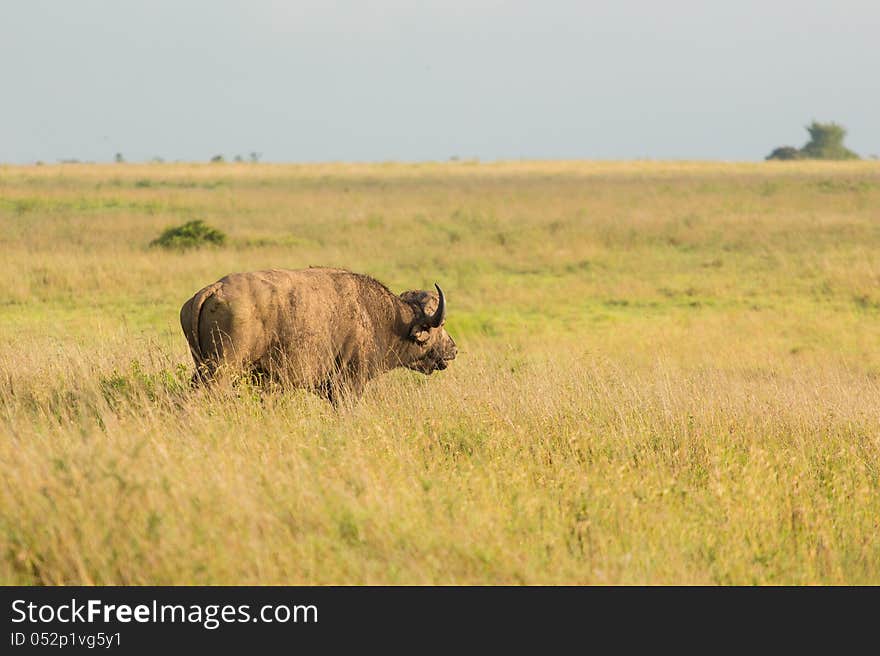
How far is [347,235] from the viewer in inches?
1032

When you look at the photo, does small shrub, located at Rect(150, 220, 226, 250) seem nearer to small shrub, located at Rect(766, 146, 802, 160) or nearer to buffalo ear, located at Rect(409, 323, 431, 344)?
buffalo ear, located at Rect(409, 323, 431, 344)

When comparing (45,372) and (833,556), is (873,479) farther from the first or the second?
(45,372)

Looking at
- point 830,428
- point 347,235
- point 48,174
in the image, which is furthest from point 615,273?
point 48,174

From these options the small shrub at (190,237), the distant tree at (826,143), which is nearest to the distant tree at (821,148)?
the distant tree at (826,143)

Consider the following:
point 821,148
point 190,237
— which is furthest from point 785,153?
point 190,237

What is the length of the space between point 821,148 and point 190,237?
8034 centimetres

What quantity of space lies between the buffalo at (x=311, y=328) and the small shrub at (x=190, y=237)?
13.9 m

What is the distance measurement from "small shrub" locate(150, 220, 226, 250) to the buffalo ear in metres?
13.9

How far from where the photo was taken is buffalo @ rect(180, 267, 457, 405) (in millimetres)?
7895

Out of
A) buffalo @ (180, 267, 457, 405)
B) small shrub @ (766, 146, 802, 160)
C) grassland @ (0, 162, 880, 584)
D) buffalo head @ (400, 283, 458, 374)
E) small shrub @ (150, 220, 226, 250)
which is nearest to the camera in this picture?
grassland @ (0, 162, 880, 584)

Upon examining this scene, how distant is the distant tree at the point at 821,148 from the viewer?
90312 millimetres

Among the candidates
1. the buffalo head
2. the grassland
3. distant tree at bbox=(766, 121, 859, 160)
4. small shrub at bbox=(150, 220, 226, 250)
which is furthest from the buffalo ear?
distant tree at bbox=(766, 121, 859, 160)

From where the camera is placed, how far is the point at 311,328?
8398 mm

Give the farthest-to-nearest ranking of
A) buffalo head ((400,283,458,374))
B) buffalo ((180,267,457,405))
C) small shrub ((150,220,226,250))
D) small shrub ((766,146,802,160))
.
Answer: small shrub ((766,146,802,160)) → small shrub ((150,220,226,250)) → buffalo head ((400,283,458,374)) → buffalo ((180,267,457,405))
